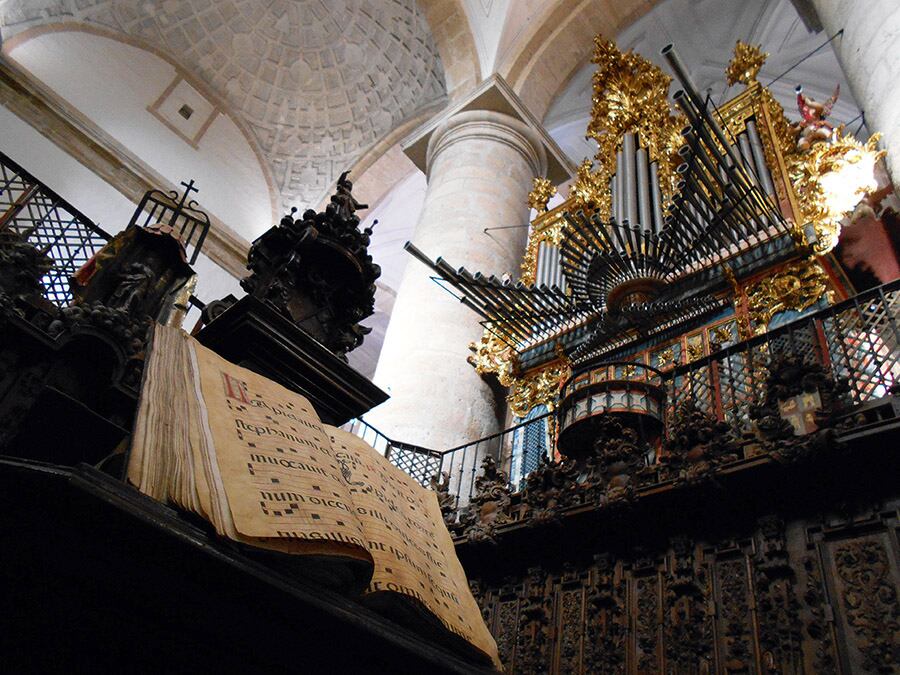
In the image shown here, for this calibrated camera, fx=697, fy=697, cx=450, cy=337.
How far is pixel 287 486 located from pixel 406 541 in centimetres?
41

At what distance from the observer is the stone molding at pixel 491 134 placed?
959cm

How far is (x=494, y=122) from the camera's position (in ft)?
31.7

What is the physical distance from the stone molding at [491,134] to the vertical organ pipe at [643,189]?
1721 millimetres

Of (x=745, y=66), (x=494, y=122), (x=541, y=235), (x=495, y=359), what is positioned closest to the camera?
(x=495, y=359)

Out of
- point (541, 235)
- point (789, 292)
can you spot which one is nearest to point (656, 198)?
point (541, 235)

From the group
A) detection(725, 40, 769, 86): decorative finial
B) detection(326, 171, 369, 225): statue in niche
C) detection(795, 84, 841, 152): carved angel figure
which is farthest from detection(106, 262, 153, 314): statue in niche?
detection(725, 40, 769, 86): decorative finial

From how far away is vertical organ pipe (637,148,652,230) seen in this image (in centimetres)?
727

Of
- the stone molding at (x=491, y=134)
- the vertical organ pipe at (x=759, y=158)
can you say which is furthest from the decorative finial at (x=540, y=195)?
the vertical organ pipe at (x=759, y=158)

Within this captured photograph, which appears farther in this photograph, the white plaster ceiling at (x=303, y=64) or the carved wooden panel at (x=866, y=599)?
the white plaster ceiling at (x=303, y=64)

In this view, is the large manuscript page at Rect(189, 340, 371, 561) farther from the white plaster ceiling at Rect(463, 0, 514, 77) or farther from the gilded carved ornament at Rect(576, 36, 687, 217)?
the white plaster ceiling at Rect(463, 0, 514, 77)

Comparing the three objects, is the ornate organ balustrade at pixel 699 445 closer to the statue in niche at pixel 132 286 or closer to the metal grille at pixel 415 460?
the metal grille at pixel 415 460

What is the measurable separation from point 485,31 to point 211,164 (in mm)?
5949

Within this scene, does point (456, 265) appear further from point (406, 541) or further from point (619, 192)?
point (406, 541)

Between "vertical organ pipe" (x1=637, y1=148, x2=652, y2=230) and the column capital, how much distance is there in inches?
70.3
